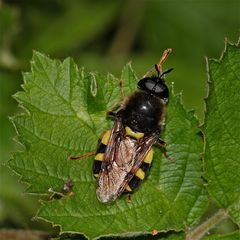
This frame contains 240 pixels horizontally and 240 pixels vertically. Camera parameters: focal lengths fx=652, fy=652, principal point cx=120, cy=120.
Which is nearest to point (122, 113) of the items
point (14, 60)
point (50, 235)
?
point (50, 235)

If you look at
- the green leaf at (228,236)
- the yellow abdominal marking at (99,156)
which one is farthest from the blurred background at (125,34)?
the green leaf at (228,236)

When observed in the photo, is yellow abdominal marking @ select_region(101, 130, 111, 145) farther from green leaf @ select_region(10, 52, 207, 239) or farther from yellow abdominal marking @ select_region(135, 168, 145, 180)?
yellow abdominal marking @ select_region(135, 168, 145, 180)

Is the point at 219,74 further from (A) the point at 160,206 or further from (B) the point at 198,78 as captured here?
(B) the point at 198,78

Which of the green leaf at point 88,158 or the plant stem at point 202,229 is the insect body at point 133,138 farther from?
the plant stem at point 202,229

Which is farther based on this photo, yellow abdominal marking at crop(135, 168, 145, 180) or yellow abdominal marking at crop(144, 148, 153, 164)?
yellow abdominal marking at crop(144, 148, 153, 164)

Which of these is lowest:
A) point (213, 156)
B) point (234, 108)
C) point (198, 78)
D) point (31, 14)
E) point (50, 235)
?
point (50, 235)

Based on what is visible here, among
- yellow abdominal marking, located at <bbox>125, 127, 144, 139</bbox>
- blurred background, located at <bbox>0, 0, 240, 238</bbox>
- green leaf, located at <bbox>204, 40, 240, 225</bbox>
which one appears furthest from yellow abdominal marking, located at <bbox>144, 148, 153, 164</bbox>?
blurred background, located at <bbox>0, 0, 240, 238</bbox>

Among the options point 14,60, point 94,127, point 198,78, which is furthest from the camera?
point 198,78
